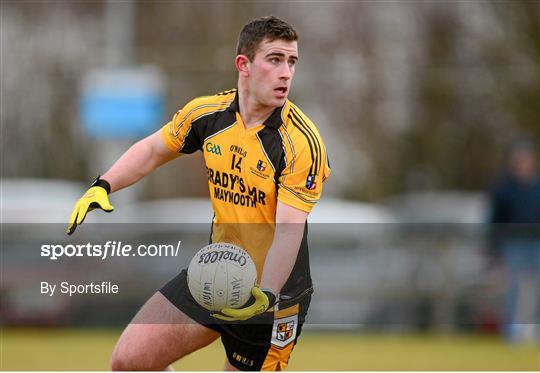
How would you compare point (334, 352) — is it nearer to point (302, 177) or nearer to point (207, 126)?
point (207, 126)

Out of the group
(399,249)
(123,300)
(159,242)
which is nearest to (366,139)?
(399,249)

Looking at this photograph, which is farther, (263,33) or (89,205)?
(89,205)

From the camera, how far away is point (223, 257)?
6.37 meters

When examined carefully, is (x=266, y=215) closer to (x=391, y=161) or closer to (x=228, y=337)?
(x=228, y=337)

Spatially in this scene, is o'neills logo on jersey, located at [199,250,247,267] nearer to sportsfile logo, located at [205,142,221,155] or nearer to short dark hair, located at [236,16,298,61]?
sportsfile logo, located at [205,142,221,155]

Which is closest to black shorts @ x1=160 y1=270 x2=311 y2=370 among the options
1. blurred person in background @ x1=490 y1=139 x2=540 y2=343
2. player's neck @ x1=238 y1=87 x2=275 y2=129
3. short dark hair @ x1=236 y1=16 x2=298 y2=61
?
player's neck @ x1=238 y1=87 x2=275 y2=129

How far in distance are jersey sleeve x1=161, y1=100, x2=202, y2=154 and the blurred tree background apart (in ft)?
51.2

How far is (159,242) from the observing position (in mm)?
8625

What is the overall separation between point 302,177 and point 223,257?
626 millimetres

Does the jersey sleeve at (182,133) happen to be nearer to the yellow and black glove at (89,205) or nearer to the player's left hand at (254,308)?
the yellow and black glove at (89,205)

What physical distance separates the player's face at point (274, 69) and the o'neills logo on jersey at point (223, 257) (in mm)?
848

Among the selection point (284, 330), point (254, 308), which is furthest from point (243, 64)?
point (284, 330)

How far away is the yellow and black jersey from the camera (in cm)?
625

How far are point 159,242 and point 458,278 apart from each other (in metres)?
5.92
